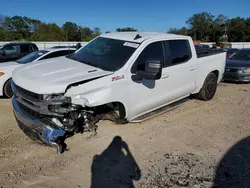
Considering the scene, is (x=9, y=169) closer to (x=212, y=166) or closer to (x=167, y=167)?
(x=167, y=167)

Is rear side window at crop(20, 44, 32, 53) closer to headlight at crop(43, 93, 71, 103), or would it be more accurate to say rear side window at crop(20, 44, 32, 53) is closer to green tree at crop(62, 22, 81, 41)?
headlight at crop(43, 93, 71, 103)

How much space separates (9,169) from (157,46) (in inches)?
137

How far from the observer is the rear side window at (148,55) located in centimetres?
468

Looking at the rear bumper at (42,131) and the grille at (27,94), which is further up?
the grille at (27,94)

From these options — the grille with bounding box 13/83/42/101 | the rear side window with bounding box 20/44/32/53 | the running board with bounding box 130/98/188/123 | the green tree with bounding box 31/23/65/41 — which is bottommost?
the running board with bounding box 130/98/188/123

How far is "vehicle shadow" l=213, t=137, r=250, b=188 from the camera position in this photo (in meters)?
3.46

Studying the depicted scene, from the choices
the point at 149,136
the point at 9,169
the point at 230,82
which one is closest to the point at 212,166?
the point at 149,136

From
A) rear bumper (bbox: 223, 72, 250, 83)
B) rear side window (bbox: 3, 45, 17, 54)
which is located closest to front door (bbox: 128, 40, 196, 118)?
rear bumper (bbox: 223, 72, 250, 83)

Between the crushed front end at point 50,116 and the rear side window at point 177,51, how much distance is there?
225 cm

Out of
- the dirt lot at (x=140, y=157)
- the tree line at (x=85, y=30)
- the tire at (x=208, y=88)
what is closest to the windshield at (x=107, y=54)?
→ the dirt lot at (x=140, y=157)

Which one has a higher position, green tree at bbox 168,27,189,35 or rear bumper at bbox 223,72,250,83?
green tree at bbox 168,27,189,35

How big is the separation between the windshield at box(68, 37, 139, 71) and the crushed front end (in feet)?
3.33

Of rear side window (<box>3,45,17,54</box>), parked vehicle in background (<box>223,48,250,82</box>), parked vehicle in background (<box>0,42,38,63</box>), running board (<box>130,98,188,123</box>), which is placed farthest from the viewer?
rear side window (<box>3,45,17,54</box>)

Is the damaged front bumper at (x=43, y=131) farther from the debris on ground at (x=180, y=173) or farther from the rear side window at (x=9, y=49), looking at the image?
the rear side window at (x=9, y=49)
